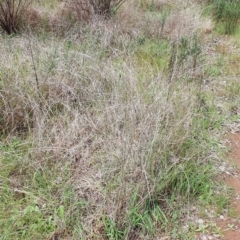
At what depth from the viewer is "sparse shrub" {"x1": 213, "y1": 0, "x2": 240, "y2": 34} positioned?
21.1 ft

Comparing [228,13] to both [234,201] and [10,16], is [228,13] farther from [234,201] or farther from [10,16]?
[234,201]

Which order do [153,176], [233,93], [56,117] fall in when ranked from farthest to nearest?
[233,93] < [56,117] < [153,176]

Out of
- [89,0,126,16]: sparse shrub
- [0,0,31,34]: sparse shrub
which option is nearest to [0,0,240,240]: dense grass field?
[0,0,31,34]: sparse shrub

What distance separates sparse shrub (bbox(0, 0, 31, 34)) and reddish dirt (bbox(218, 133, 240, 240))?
157 inches

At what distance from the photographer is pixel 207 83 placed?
4.46m

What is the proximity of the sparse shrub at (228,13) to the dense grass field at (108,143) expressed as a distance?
206cm

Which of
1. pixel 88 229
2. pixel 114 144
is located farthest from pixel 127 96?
pixel 88 229

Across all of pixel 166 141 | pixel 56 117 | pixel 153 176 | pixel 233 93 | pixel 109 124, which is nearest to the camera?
pixel 153 176

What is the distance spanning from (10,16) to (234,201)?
4604 millimetres

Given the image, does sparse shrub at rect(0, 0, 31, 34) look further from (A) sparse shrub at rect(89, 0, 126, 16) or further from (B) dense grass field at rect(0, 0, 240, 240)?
(A) sparse shrub at rect(89, 0, 126, 16)

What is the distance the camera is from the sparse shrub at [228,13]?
6.43m

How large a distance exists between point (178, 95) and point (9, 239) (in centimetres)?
221

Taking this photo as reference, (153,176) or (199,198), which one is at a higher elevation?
(153,176)

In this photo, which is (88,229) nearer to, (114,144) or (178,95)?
(114,144)
